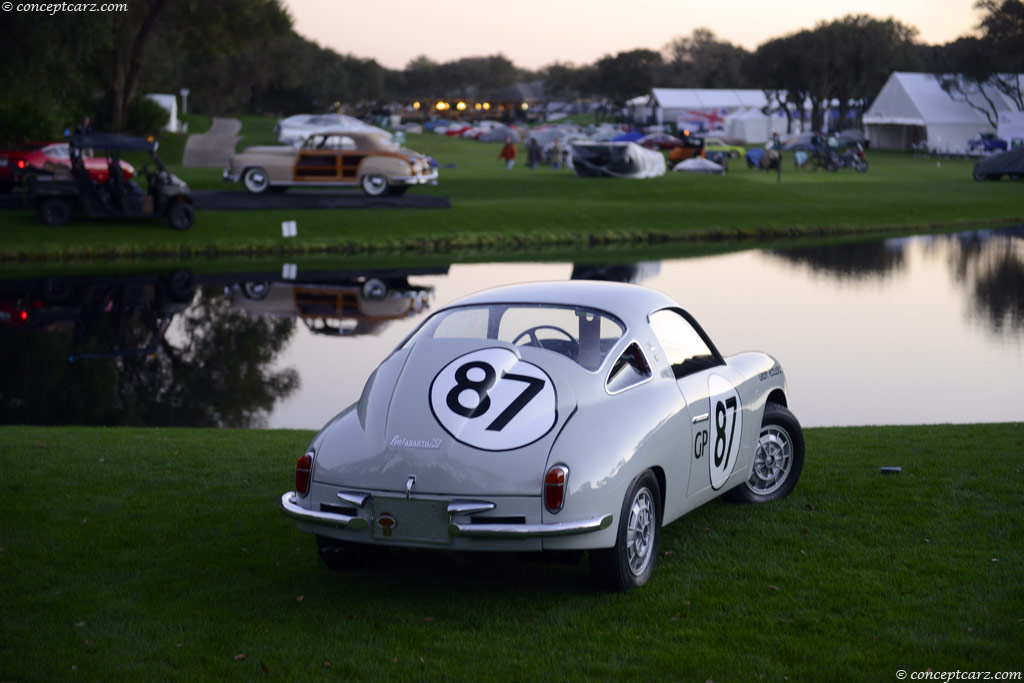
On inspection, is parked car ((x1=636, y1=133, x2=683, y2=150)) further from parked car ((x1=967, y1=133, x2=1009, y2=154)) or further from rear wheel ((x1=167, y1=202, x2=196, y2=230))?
rear wheel ((x1=167, y1=202, x2=196, y2=230))

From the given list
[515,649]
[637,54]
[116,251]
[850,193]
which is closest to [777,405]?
[515,649]

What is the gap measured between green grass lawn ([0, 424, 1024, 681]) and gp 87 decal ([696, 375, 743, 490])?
14.7 inches

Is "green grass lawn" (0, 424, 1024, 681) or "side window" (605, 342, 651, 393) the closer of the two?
"green grass lawn" (0, 424, 1024, 681)

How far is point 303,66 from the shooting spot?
101 metres

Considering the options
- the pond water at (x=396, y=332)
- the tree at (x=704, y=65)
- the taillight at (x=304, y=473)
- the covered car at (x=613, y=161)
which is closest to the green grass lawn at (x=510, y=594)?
the taillight at (x=304, y=473)

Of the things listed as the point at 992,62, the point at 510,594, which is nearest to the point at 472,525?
the point at 510,594

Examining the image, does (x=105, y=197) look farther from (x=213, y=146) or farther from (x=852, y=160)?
(x=852, y=160)

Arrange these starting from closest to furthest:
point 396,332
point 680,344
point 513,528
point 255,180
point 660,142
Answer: point 513,528, point 680,344, point 396,332, point 255,180, point 660,142

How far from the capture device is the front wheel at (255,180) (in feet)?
115

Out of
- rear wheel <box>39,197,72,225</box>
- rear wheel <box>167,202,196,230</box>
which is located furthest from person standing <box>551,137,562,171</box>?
rear wheel <box>39,197,72,225</box>

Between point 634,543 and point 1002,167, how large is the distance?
50.6m

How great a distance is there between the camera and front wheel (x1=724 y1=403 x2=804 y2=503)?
788 centimetres

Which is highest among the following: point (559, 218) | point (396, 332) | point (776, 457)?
point (776, 457)

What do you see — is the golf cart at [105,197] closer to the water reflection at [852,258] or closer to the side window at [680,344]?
the water reflection at [852,258]
